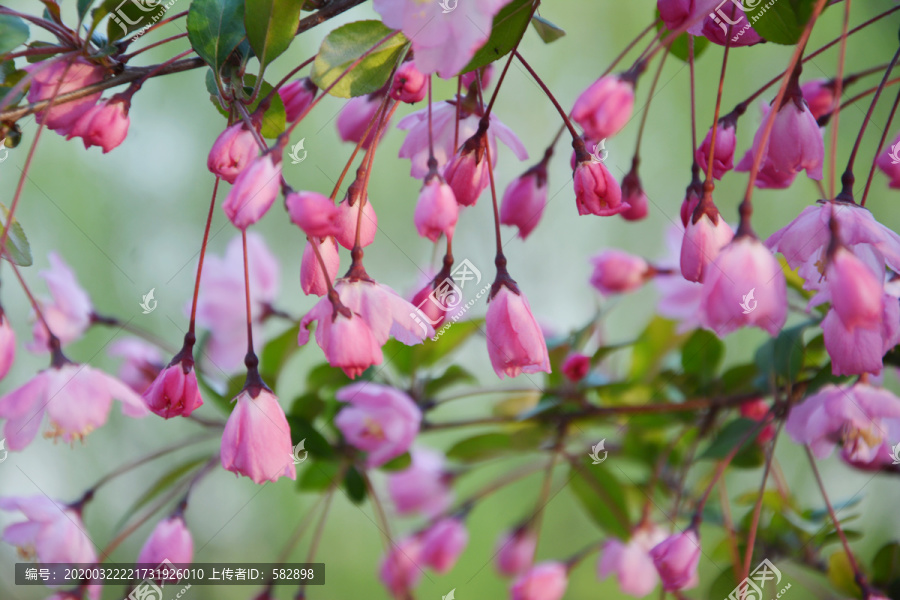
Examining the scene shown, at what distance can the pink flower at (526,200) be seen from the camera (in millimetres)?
455

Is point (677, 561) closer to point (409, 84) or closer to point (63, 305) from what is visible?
point (409, 84)

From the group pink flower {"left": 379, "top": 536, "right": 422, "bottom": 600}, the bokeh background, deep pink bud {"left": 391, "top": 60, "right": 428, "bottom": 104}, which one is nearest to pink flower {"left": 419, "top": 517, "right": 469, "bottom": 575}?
pink flower {"left": 379, "top": 536, "right": 422, "bottom": 600}

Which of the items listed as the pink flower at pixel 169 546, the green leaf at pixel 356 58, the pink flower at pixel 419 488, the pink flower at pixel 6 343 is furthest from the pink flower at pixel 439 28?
the pink flower at pixel 419 488

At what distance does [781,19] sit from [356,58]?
0.66 ft

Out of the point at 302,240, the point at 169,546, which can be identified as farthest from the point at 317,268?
the point at 302,240

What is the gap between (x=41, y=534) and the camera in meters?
0.51

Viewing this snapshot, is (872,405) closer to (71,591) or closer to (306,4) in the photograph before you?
(306,4)

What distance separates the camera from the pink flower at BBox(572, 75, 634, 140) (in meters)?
0.30

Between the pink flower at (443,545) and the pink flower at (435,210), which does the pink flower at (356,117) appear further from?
the pink flower at (443,545)

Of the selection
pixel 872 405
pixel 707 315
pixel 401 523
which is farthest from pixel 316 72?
pixel 401 523

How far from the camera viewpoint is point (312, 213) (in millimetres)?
280

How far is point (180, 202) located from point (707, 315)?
6.11ft

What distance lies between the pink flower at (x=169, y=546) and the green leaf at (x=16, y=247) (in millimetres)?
208

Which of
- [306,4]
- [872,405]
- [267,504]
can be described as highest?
[306,4]
